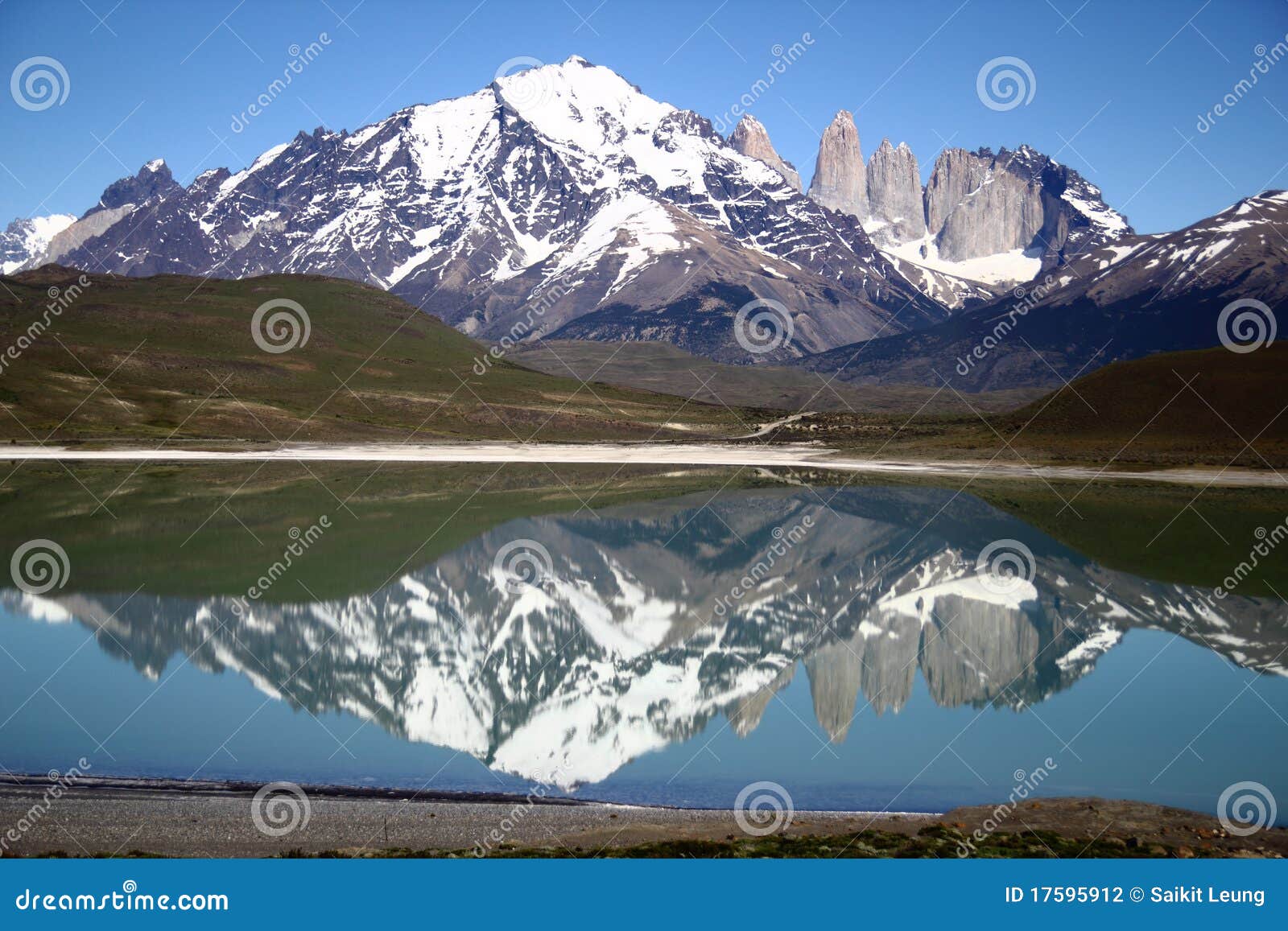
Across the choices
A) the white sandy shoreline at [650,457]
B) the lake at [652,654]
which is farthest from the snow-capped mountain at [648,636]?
the white sandy shoreline at [650,457]

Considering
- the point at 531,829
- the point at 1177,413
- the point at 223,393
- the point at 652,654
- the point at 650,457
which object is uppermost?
the point at 1177,413

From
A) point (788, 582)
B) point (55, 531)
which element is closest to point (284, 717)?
point (788, 582)

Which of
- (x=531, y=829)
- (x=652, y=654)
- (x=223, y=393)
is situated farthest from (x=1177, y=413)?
(x=223, y=393)

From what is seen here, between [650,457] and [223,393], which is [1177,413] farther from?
[223,393]

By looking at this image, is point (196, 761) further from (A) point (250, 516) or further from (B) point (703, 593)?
(A) point (250, 516)

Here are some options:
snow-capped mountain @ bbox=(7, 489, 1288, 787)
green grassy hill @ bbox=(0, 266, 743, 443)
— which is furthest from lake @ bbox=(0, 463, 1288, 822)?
green grassy hill @ bbox=(0, 266, 743, 443)

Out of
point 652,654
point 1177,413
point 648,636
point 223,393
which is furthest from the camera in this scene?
point 223,393
